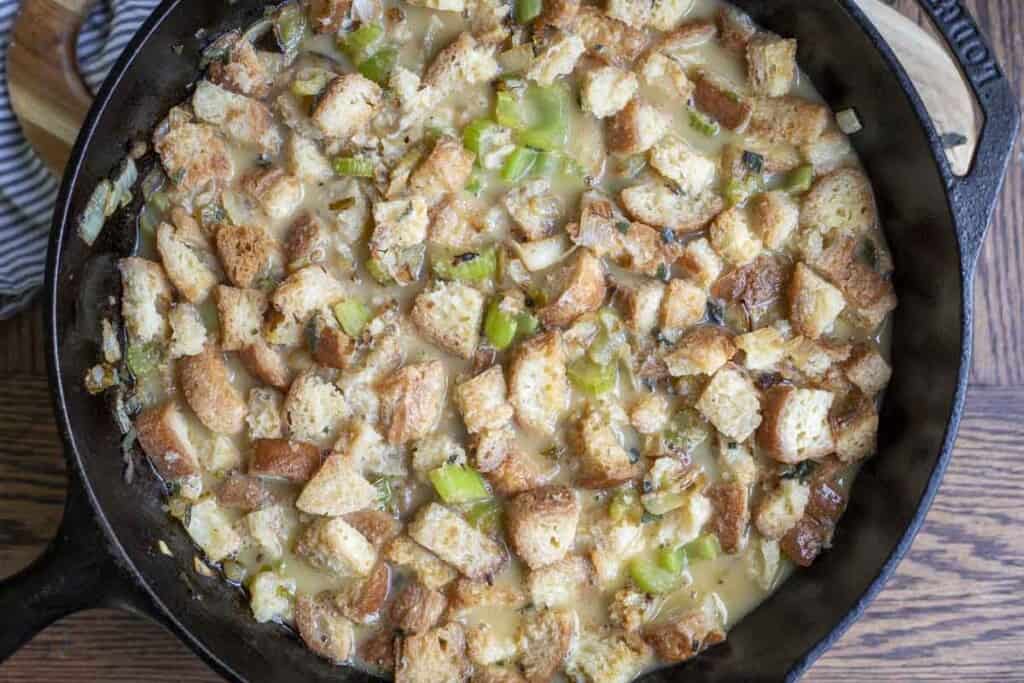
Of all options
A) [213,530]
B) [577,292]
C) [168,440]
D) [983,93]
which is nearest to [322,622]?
[213,530]

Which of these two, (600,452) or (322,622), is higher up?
(600,452)

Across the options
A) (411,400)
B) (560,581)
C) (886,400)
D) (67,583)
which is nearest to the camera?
(67,583)

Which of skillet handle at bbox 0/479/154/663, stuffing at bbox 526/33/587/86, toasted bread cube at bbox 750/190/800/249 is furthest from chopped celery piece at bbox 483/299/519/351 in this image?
skillet handle at bbox 0/479/154/663

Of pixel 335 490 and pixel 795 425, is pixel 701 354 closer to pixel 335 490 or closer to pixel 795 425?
pixel 795 425

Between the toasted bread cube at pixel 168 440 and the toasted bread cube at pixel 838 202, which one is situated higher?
the toasted bread cube at pixel 838 202

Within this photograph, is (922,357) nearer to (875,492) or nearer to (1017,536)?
(875,492)

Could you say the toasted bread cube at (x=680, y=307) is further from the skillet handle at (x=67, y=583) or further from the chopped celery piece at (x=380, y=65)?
the skillet handle at (x=67, y=583)

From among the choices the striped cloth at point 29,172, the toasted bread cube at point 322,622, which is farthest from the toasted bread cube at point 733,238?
the striped cloth at point 29,172
